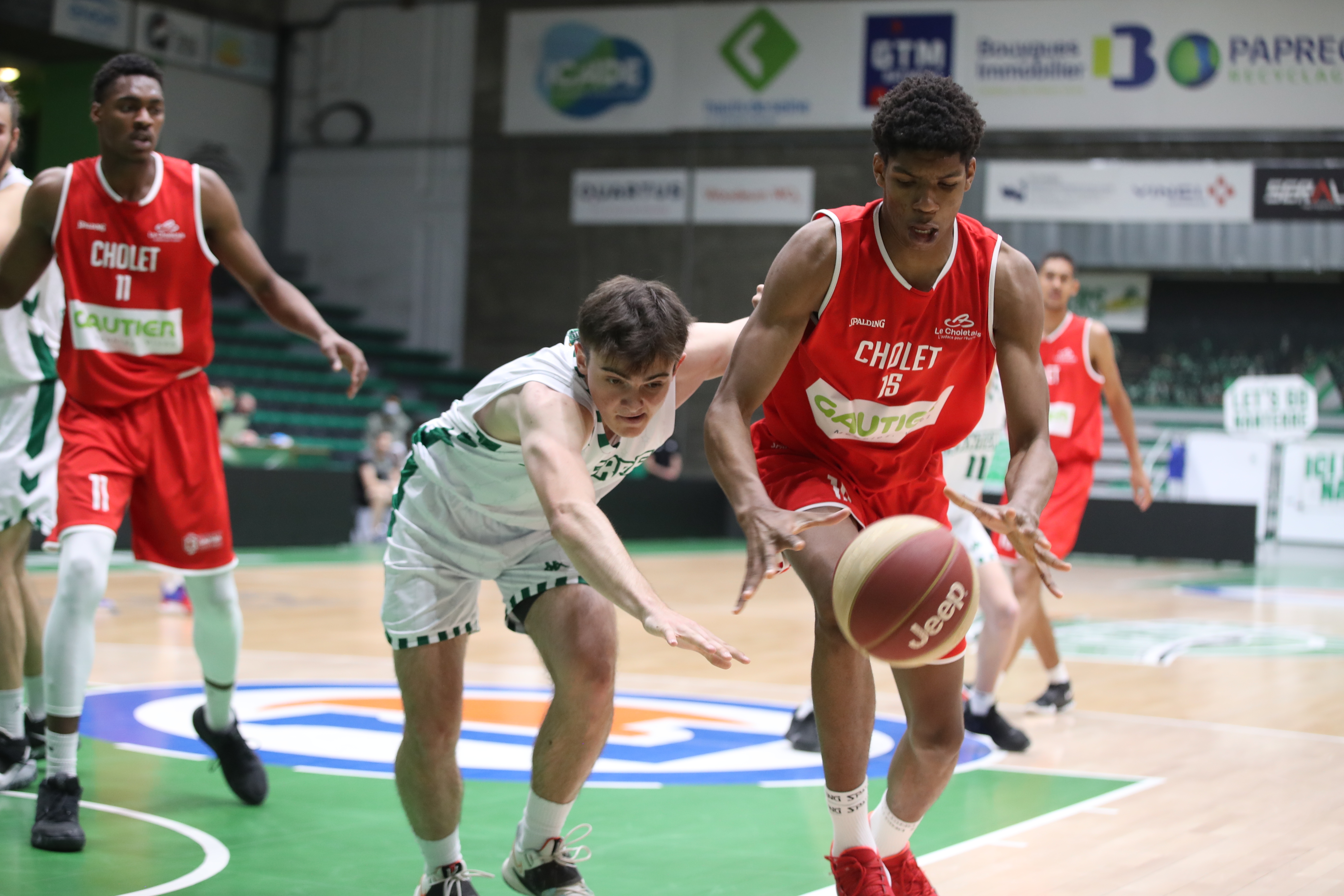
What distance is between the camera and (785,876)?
391 cm

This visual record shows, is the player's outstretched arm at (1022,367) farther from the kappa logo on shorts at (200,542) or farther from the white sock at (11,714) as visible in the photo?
the white sock at (11,714)

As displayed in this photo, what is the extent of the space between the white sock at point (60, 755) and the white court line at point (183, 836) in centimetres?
25

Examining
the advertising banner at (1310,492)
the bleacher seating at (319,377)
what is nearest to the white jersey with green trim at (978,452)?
the bleacher seating at (319,377)

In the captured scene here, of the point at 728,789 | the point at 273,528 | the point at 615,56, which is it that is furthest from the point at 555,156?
the point at 728,789

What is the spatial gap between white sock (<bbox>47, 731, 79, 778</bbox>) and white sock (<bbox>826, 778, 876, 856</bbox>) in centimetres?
208

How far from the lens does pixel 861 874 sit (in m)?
3.32

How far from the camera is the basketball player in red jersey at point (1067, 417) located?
6.69 metres

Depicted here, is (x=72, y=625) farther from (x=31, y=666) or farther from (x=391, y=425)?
(x=391, y=425)

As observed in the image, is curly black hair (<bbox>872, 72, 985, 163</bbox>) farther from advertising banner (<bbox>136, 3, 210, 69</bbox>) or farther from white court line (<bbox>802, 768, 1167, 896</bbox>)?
advertising banner (<bbox>136, 3, 210, 69</bbox>)

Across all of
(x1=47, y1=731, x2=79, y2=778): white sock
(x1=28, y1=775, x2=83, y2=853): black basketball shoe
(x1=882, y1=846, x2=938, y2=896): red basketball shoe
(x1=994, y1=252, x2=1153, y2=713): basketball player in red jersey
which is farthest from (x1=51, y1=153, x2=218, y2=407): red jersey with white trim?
(x1=994, y1=252, x2=1153, y2=713): basketball player in red jersey

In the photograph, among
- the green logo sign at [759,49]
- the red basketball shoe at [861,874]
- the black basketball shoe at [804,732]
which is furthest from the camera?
the green logo sign at [759,49]

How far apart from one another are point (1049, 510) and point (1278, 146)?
51.6 feet

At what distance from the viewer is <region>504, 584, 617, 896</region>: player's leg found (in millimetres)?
3332

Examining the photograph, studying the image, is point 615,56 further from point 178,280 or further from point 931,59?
point 178,280
